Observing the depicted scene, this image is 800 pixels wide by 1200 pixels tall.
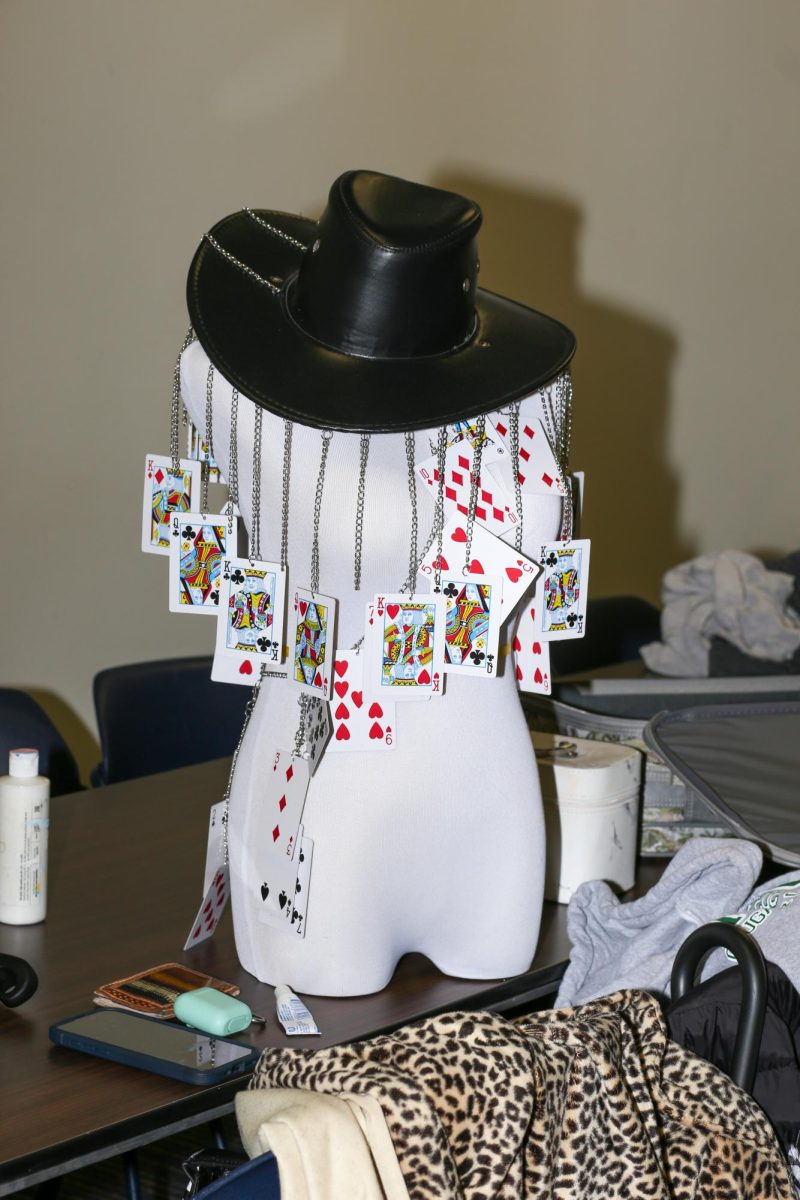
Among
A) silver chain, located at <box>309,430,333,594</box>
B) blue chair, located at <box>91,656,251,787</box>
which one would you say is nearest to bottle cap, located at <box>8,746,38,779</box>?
silver chain, located at <box>309,430,333,594</box>

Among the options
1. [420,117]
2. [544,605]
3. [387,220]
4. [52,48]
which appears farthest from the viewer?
[420,117]

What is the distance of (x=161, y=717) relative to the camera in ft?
8.43

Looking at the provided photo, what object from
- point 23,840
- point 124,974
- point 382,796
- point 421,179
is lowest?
point 124,974

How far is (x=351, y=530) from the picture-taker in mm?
1386

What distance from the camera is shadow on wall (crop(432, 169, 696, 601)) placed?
13.1 ft

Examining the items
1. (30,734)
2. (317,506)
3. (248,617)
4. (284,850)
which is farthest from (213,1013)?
(30,734)

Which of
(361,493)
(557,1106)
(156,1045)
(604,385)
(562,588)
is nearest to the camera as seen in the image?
(557,1106)

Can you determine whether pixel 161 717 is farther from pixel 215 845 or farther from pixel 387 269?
pixel 387 269

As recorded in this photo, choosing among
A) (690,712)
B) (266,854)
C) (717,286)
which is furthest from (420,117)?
(266,854)

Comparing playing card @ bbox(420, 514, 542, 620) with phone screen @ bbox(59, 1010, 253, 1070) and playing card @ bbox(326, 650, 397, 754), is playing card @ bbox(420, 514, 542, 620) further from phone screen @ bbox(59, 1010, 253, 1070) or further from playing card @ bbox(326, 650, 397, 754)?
phone screen @ bbox(59, 1010, 253, 1070)

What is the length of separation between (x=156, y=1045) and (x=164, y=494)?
1.97 ft

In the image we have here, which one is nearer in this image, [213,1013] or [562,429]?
[213,1013]

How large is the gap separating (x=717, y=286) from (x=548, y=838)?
3.41 m

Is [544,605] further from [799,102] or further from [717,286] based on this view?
[799,102]
